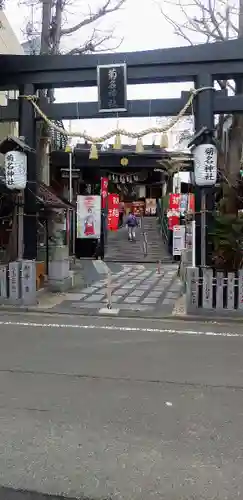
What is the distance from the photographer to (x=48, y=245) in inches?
647

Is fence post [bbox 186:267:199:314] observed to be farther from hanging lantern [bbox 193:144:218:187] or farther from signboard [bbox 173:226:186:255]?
signboard [bbox 173:226:186:255]

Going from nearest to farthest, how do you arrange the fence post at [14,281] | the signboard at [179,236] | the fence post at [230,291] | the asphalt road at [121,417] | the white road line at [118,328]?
the asphalt road at [121,417]
the white road line at [118,328]
the fence post at [230,291]
the fence post at [14,281]
the signboard at [179,236]

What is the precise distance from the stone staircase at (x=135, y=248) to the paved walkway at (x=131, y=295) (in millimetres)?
5911

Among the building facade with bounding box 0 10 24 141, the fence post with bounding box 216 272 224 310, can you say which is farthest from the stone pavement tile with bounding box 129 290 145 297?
the building facade with bounding box 0 10 24 141

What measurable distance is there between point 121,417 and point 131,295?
8887 mm

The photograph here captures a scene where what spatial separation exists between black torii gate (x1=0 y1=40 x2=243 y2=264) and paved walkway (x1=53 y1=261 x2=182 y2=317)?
1.70 metres

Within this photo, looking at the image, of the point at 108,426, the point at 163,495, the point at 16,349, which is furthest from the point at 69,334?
the point at 163,495

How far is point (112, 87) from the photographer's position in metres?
11.5

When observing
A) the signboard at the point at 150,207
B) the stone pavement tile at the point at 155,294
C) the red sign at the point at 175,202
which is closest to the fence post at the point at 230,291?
the stone pavement tile at the point at 155,294

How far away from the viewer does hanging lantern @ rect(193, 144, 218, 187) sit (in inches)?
431

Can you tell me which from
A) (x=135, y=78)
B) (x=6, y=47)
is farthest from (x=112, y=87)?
(x=6, y=47)

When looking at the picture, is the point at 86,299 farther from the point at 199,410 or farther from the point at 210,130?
the point at 199,410

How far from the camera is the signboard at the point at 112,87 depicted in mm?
11438

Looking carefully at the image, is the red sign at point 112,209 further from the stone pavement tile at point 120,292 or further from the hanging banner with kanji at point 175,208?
the stone pavement tile at point 120,292
